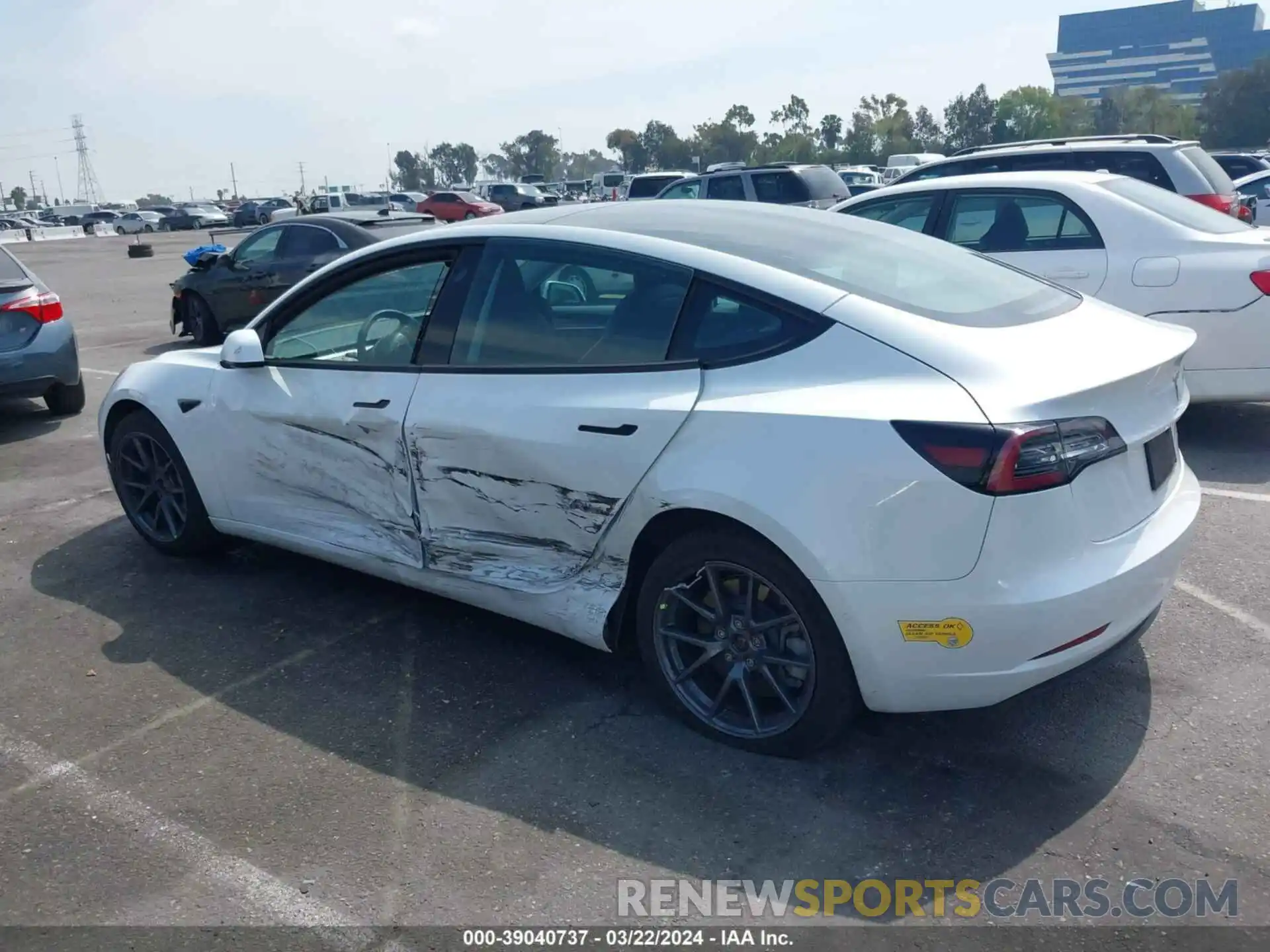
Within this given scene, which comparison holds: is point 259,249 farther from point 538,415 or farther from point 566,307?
point 538,415

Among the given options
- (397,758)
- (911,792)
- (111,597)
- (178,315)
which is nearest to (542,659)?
(397,758)

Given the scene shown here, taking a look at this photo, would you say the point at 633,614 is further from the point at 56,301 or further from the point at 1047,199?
the point at 56,301

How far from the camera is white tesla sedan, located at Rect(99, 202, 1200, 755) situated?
2.96m

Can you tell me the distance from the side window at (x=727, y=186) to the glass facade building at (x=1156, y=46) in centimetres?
14866

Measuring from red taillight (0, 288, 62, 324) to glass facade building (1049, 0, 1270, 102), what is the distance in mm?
160515

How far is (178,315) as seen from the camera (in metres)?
13.0

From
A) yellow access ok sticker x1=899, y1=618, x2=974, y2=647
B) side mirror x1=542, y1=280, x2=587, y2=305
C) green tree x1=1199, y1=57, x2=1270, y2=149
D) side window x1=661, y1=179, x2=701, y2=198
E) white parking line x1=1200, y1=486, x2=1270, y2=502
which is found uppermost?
green tree x1=1199, y1=57, x2=1270, y2=149

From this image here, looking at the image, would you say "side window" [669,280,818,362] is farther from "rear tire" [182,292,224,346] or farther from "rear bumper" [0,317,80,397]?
"rear tire" [182,292,224,346]

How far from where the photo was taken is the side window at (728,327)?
10.9 feet

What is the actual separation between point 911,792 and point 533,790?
3.75ft

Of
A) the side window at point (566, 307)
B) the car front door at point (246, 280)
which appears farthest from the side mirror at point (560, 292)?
the car front door at point (246, 280)

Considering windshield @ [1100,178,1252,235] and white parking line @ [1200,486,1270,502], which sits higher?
windshield @ [1100,178,1252,235]

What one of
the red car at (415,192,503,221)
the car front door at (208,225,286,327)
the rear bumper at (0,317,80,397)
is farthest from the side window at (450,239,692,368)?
the red car at (415,192,503,221)

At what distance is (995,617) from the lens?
292 cm
